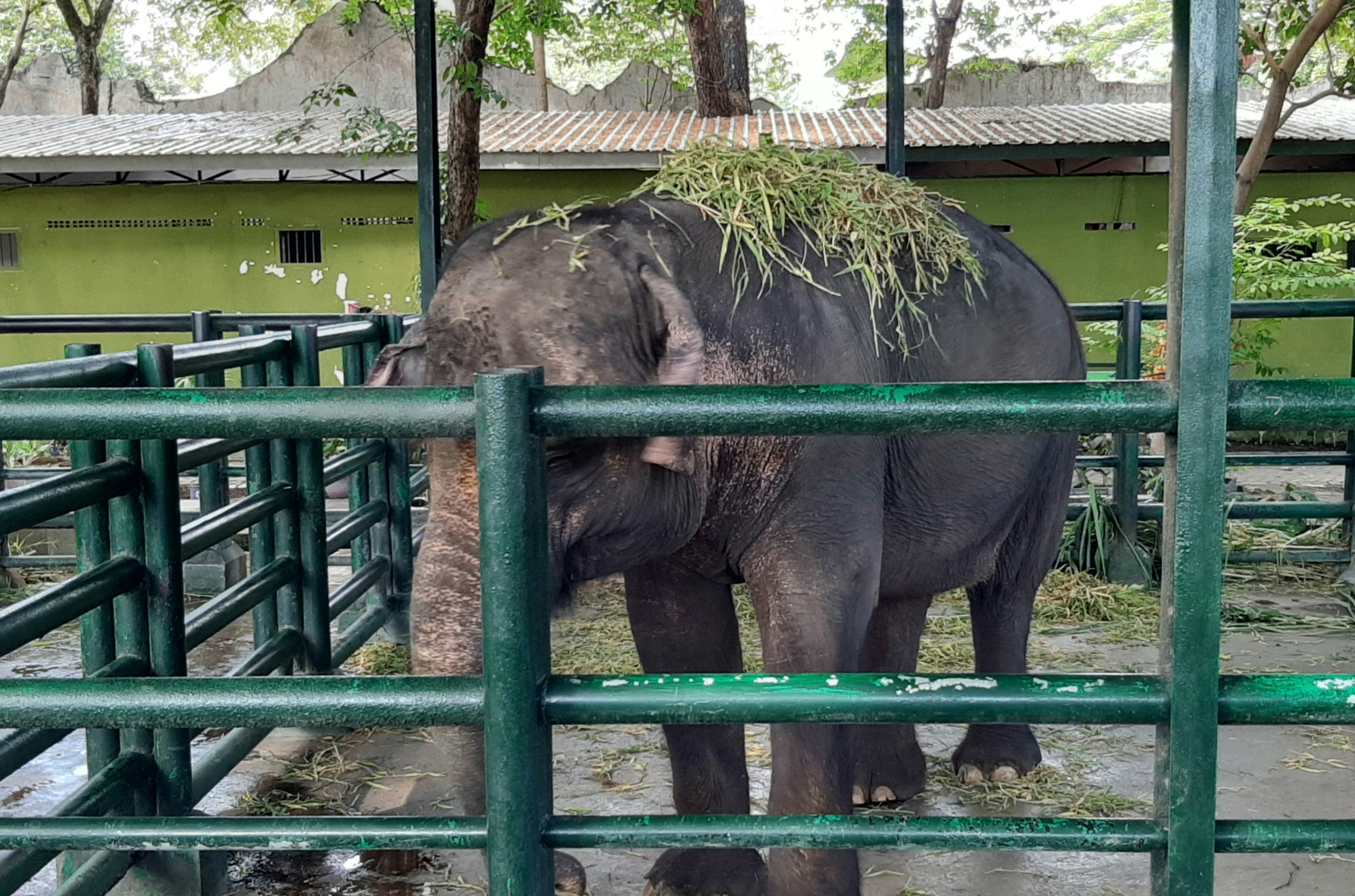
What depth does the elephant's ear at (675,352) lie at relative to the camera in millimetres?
2969

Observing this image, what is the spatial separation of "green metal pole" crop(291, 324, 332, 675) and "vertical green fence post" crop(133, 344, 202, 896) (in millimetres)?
1239

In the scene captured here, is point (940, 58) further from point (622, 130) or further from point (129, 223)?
point (129, 223)

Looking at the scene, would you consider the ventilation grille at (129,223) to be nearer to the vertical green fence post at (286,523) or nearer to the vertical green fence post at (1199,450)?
the vertical green fence post at (286,523)

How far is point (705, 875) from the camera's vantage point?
11.5ft

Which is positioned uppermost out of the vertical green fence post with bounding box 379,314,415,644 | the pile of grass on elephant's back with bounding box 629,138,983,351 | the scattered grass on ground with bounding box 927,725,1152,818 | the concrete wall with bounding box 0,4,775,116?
the concrete wall with bounding box 0,4,775,116

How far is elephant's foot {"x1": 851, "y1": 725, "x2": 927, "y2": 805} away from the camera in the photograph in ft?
14.0

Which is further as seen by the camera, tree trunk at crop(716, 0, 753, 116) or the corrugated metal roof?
the corrugated metal roof

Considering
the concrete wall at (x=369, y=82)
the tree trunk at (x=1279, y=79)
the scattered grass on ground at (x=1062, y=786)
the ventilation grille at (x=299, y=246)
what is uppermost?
the concrete wall at (x=369, y=82)

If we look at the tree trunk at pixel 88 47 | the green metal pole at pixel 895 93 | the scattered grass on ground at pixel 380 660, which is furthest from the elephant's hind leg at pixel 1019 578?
the tree trunk at pixel 88 47

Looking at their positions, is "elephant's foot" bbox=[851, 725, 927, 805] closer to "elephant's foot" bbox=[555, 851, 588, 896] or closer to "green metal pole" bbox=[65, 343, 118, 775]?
"elephant's foot" bbox=[555, 851, 588, 896]

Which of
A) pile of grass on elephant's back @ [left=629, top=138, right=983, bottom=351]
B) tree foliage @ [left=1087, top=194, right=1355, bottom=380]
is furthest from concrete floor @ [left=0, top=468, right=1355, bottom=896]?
tree foliage @ [left=1087, top=194, right=1355, bottom=380]

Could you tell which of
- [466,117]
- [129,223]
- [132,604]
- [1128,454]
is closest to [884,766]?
[132,604]

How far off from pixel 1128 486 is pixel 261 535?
4.72 metres

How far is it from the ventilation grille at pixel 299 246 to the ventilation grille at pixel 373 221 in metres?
0.46
